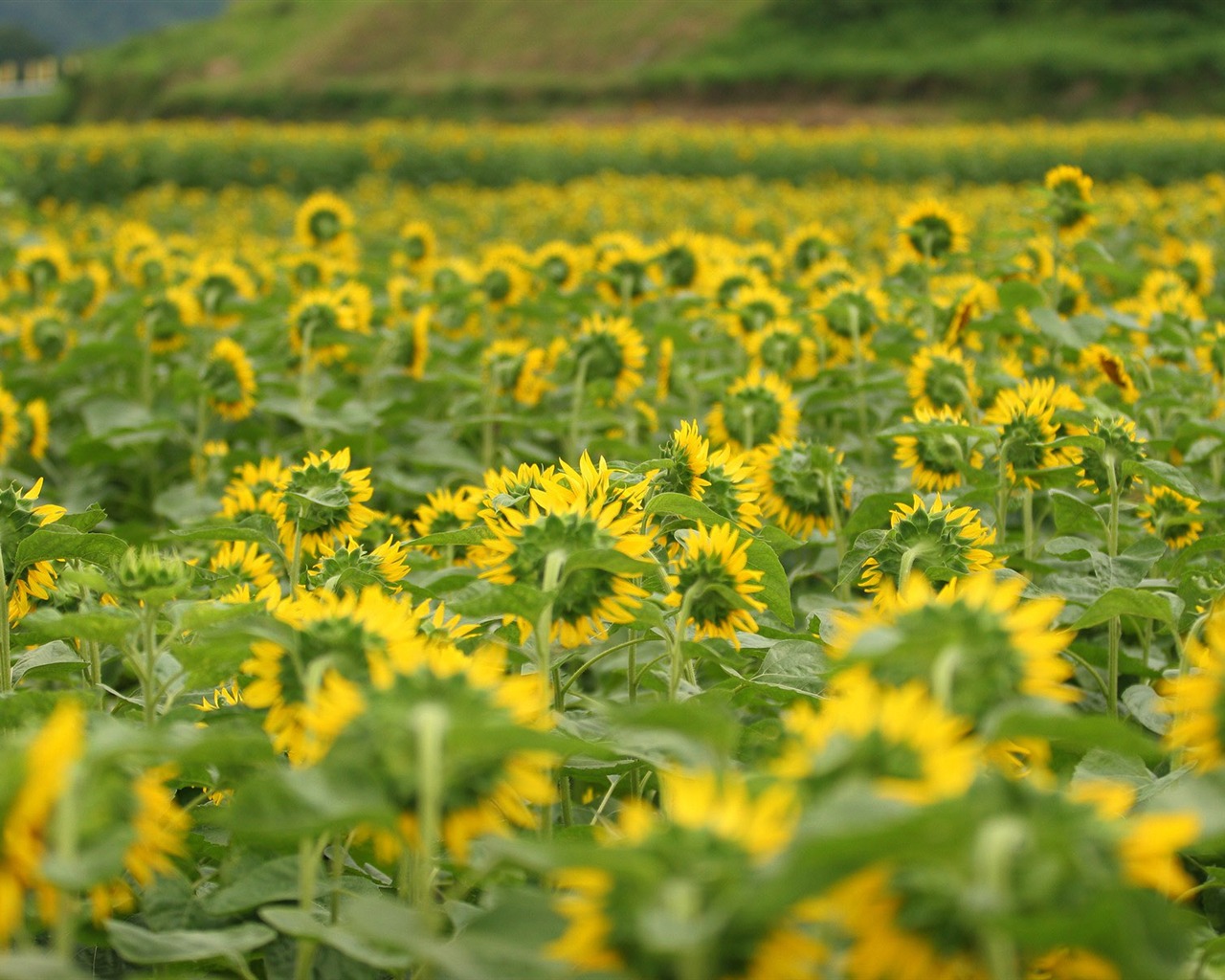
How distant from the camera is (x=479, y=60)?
96.5ft

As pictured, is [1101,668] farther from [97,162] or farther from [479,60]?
[479,60]

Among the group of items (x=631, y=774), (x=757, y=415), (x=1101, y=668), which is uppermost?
(x=757, y=415)

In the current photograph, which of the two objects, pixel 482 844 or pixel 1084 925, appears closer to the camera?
pixel 1084 925

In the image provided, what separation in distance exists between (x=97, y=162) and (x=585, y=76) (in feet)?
50.7

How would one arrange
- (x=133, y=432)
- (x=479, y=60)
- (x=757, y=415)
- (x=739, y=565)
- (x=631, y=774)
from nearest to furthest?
(x=739, y=565) → (x=631, y=774) → (x=757, y=415) → (x=133, y=432) → (x=479, y=60)

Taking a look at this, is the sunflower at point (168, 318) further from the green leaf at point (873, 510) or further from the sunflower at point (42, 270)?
the green leaf at point (873, 510)

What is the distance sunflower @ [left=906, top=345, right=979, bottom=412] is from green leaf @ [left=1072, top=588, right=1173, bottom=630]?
1.03m

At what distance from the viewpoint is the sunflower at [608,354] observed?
255cm

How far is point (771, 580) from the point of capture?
1.42 meters

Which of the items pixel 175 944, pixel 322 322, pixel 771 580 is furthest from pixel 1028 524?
pixel 322 322

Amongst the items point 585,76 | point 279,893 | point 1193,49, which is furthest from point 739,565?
point 585,76

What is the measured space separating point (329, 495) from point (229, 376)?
3.94 ft

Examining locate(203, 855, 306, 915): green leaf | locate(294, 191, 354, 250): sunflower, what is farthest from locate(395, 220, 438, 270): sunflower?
locate(203, 855, 306, 915): green leaf

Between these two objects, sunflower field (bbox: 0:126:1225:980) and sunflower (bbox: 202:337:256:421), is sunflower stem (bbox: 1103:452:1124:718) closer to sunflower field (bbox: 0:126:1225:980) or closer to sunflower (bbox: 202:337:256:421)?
sunflower field (bbox: 0:126:1225:980)
